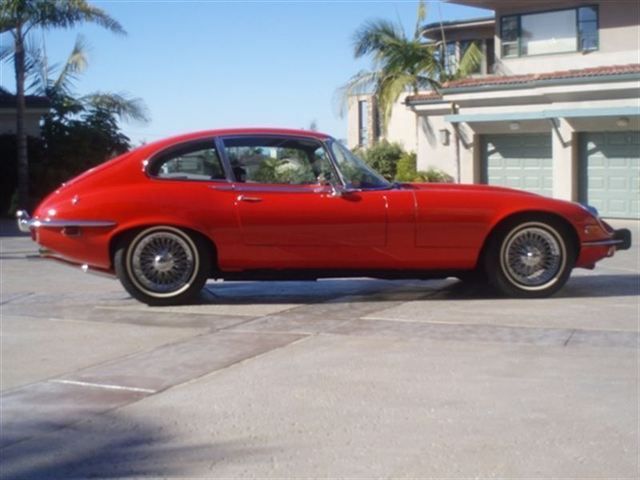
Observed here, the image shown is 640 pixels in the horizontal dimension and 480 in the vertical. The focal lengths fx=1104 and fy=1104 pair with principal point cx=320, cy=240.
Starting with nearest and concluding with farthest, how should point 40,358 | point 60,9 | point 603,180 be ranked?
point 40,358 → point 603,180 → point 60,9

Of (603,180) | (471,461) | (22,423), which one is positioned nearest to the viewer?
(471,461)

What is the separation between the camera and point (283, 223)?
923 cm

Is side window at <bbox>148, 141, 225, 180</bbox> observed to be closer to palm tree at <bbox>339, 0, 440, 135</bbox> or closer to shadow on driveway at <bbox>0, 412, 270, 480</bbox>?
shadow on driveway at <bbox>0, 412, 270, 480</bbox>

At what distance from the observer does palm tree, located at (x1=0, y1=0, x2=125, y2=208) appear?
2605 cm

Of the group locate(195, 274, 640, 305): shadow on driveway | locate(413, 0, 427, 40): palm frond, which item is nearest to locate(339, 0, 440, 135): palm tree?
locate(413, 0, 427, 40): palm frond

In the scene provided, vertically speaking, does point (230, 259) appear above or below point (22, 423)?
above

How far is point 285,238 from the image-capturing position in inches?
364

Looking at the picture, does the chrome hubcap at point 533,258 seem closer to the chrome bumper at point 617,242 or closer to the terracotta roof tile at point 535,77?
the chrome bumper at point 617,242

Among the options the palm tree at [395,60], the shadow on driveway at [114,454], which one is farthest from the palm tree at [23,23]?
the shadow on driveway at [114,454]

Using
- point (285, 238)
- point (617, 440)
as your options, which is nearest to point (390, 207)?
point (285, 238)

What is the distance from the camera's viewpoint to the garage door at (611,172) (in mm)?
23562

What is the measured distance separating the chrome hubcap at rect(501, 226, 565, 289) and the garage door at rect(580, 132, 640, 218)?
1475 cm

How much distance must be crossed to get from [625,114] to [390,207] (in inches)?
579

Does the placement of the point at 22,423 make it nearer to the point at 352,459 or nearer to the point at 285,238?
the point at 352,459
